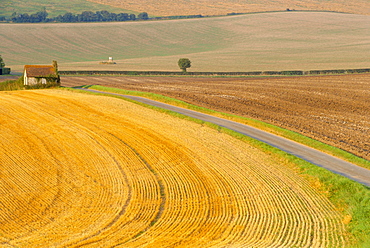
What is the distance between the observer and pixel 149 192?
79.7 feet

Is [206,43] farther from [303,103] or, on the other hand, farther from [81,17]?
[303,103]

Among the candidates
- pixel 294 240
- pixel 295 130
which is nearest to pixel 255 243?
pixel 294 240

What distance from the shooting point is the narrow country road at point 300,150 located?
90.1 feet

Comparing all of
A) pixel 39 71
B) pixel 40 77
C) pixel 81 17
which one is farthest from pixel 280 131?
pixel 81 17

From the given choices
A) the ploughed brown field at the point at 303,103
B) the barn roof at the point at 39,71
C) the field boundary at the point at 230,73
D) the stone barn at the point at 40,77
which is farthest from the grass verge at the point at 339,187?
the field boundary at the point at 230,73

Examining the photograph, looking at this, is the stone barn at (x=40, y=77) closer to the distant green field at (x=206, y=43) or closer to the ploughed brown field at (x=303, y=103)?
the ploughed brown field at (x=303, y=103)

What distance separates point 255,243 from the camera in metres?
18.6

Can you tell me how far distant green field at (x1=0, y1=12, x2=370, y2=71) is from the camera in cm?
11750

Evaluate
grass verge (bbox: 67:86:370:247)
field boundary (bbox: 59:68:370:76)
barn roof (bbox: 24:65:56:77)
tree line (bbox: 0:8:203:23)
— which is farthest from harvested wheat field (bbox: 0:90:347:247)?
tree line (bbox: 0:8:203:23)

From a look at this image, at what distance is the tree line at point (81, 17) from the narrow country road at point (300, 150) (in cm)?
14029

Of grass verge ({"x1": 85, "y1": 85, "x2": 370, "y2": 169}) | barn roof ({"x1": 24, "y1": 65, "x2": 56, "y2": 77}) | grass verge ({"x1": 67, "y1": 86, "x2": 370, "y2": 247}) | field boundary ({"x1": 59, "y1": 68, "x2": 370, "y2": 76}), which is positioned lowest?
grass verge ({"x1": 67, "y1": 86, "x2": 370, "y2": 247})

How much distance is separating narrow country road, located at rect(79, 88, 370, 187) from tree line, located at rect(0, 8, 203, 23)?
140288mm

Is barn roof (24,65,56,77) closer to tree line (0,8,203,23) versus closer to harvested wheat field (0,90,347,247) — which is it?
harvested wheat field (0,90,347,247)

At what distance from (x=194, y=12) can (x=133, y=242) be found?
183 meters
